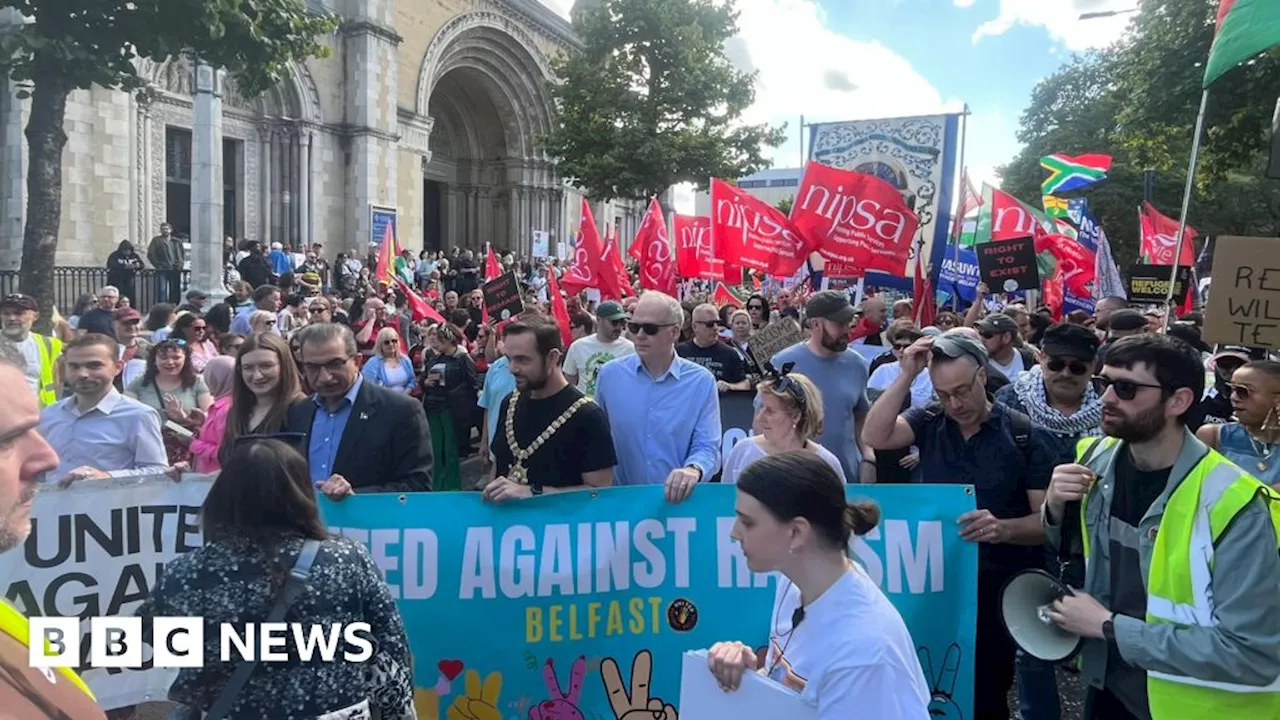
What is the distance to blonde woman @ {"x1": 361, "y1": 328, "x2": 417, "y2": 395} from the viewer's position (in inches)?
310

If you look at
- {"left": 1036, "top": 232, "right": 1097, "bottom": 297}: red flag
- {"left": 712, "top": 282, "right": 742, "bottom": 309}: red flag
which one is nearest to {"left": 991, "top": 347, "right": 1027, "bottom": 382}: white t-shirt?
{"left": 712, "top": 282, "right": 742, "bottom": 309}: red flag

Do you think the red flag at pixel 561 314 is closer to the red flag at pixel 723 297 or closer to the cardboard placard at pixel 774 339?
the cardboard placard at pixel 774 339

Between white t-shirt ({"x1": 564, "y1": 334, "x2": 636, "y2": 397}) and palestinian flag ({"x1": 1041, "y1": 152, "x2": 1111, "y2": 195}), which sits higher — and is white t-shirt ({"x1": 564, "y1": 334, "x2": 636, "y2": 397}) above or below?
below

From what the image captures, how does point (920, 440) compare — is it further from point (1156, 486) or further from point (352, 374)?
point (352, 374)

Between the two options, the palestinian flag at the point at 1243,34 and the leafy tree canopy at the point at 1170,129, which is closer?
the palestinian flag at the point at 1243,34

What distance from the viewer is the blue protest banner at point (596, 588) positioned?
12.0 ft

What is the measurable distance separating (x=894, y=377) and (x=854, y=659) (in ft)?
15.7

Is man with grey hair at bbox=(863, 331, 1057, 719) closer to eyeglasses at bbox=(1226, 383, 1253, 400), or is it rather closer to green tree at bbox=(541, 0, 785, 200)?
eyeglasses at bbox=(1226, 383, 1253, 400)

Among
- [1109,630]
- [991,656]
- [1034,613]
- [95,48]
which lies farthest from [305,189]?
Answer: [1109,630]

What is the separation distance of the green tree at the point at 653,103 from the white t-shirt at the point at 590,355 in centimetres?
1915

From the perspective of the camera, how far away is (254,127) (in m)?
21.8

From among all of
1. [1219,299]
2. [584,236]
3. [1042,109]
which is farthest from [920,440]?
[1042,109]

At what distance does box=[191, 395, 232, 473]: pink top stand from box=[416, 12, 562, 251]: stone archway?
26.7 metres

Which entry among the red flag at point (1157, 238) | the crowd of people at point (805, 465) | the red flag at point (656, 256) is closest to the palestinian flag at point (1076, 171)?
the red flag at point (1157, 238)
